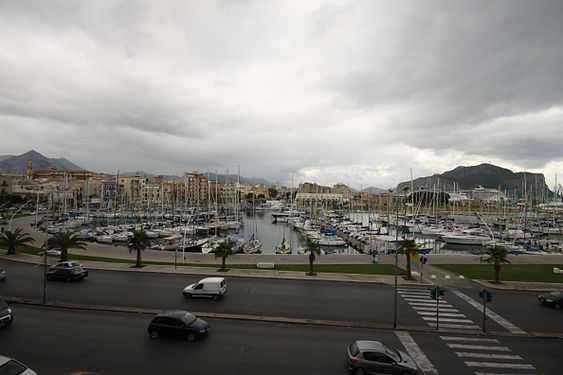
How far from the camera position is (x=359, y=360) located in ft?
41.1

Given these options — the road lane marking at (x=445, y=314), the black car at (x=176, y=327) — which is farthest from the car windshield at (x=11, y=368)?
the road lane marking at (x=445, y=314)

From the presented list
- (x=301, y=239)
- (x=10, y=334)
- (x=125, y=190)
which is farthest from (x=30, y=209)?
(x=10, y=334)

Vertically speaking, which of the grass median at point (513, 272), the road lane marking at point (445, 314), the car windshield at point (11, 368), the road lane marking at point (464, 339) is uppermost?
the car windshield at point (11, 368)

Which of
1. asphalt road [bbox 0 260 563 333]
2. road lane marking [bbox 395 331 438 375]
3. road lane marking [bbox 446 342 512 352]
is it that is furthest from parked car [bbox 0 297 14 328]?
road lane marking [bbox 446 342 512 352]

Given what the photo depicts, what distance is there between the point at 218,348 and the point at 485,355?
12.5m

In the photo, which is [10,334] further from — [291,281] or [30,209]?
[30,209]

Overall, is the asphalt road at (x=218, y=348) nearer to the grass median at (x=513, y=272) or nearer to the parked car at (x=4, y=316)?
the parked car at (x=4, y=316)

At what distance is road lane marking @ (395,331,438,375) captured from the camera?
13289 millimetres

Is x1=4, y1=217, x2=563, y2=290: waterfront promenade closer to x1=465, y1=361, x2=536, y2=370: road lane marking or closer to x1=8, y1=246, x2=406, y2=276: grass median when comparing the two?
x1=8, y1=246, x2=406, y2=276: grass median

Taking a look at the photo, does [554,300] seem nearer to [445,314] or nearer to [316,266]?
[445,314]

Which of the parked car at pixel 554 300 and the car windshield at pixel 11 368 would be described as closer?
Result: the car windshield at pixel 11 368

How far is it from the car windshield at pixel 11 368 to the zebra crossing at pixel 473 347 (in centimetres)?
1699

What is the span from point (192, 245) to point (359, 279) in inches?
1367

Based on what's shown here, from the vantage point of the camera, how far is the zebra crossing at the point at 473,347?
44.4 feet
